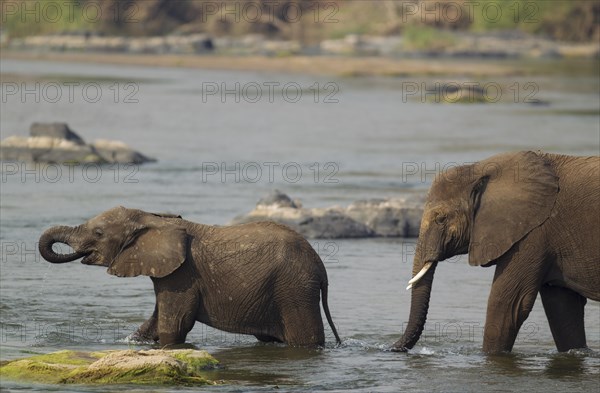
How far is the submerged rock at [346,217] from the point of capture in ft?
73.1

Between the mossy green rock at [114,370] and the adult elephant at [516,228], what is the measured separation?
8.25 ft

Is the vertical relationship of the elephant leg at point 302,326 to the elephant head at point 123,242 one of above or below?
below

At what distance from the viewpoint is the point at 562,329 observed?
14.6m

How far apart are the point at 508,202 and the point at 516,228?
0.24 meters

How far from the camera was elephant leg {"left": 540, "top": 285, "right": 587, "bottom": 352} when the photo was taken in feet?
47.7

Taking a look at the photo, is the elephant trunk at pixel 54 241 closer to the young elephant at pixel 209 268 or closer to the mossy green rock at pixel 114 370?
the young elephant at pixel 209 268

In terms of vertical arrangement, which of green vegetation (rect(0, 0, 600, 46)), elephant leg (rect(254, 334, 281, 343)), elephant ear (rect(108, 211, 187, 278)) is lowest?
elephant leg (rect(254, 334, 281, 343))

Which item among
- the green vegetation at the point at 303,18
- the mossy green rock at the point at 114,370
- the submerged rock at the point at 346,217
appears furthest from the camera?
the green vegetation at the point at 303,18

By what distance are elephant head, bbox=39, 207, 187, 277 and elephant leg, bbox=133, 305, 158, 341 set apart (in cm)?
65

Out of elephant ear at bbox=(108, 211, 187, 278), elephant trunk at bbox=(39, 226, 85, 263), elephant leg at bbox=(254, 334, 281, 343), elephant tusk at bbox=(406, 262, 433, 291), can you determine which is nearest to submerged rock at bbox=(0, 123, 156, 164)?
elephant leg at bbox=(254, 334, 281, 343)

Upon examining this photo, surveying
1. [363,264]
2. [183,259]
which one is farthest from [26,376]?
[363,264]

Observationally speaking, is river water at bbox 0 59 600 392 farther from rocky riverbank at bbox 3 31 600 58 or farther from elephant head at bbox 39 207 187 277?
rocky riverbank at bbox 3 31 600 58

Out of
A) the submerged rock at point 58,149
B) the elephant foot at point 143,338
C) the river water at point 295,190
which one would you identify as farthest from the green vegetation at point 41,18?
the elephant foot at point 143,338

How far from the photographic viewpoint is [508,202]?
45.7 feet
